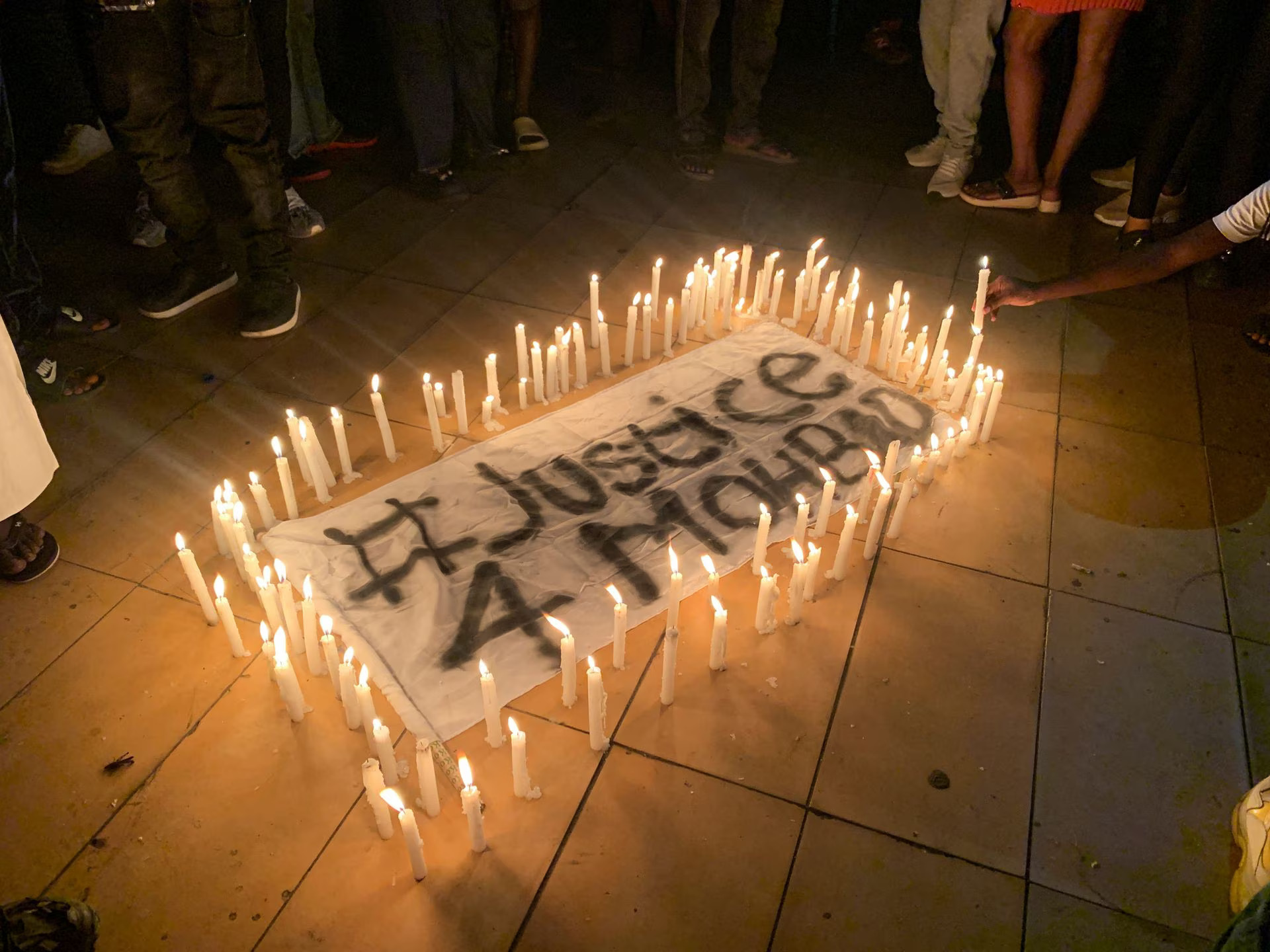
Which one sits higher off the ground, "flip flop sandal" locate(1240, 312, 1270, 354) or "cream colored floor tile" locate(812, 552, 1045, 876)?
"cream colored floor tile" locate(812, 552, 1045, 876)

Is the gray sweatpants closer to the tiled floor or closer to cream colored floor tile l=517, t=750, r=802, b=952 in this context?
the tiled floor

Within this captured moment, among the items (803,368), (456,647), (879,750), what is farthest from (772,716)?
(803,368)

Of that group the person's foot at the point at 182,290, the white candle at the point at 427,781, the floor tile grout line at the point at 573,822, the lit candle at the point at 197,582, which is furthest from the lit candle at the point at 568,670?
the person's foot at the point at 182,290

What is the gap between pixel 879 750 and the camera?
209cm

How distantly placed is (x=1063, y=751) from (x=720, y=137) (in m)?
3.90

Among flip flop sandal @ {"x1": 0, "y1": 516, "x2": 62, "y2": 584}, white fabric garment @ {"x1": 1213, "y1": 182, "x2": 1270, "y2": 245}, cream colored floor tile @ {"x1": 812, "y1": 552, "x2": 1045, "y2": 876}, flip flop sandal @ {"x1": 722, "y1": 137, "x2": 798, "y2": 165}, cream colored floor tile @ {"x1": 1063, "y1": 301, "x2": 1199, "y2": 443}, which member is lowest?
cream colored floor tile @ {"x1": 1063, "y1": 301, "x2": 1199, "y2": 443}

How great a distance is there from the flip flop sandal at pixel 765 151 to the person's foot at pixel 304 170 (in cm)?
208

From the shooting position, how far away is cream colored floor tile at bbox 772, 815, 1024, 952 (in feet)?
5.78

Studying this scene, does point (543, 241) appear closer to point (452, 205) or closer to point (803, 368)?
point (452, 205)

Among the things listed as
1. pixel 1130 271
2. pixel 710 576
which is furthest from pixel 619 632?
pixel 1130 271

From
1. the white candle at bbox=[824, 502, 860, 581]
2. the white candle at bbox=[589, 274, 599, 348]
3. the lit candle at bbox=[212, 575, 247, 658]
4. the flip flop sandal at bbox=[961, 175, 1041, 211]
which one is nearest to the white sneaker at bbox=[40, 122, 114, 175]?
the white candle at bbox=[589, 274, 599, 348]

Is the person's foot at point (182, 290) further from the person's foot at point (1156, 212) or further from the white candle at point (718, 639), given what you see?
the person's foot at point (1156, 212)

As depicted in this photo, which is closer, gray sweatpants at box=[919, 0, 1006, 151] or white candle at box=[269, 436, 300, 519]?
white candle at box=[269, 436, 300, 519]

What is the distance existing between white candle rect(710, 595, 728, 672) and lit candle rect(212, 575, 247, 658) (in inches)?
44.4
